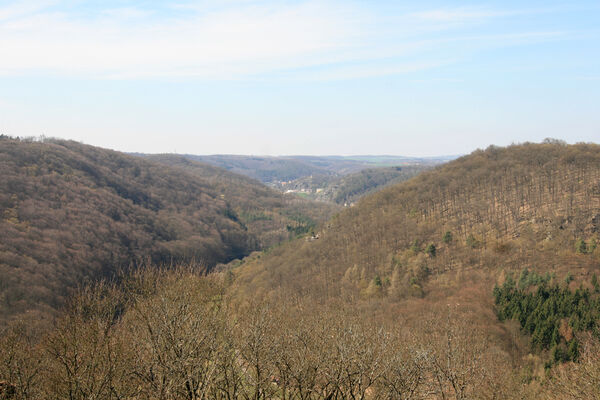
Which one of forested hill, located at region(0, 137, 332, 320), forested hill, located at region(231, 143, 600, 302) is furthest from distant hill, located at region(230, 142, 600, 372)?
forested hill, located at region(0, 137, 332, 320)

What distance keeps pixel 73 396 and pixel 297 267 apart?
79.6 metres

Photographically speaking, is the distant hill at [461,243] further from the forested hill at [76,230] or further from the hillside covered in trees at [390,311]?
the forested hill at [76,230]

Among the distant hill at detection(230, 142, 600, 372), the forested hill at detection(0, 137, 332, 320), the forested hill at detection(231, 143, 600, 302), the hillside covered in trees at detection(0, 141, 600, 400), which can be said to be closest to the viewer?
the hillside covered in trees at detection(0, 141, 600, 400)

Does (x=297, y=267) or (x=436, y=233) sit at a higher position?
(x=436, y=233)

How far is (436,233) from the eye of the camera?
8750 centimetres

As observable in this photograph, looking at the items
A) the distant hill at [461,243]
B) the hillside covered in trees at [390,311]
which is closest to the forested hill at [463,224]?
the distant hill at [461,243]

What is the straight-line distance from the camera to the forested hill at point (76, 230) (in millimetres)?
86750

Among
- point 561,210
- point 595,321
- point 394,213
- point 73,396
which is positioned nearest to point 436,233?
point 394,213

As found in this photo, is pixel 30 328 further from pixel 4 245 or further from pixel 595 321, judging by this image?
pixel 595 321

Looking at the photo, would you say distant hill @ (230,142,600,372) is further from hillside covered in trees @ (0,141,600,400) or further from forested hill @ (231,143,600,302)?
hillside covered in trees @ (0,141,600,400)

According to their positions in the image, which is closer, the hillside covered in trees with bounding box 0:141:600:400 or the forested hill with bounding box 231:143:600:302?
the hillside covered in trees with bounding box 0:141:600:400

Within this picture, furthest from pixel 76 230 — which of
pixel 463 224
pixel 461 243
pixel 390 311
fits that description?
pixel 463 224

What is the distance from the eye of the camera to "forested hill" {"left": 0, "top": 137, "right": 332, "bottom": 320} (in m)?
86.8

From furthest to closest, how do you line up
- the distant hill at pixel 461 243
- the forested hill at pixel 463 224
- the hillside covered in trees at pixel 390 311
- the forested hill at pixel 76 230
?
the forested hill at pixel 76 230 → the forested hill at pixel 463 224 → the distant hill at pixel 461 243 → the hillside covered in trees at pixel 390 311
